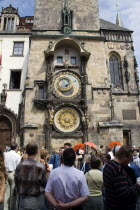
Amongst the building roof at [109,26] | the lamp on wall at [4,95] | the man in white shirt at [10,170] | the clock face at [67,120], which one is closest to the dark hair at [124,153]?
the man in white shirt at [10,170]

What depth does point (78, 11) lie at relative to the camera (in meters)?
19.9

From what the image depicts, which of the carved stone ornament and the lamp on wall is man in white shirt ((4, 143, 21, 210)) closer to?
the lamp on wall

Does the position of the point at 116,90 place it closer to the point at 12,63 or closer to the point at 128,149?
the point at 12,63

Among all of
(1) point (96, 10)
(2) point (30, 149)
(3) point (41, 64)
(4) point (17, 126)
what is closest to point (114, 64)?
(1) point (96, 10)

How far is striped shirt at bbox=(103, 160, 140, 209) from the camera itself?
2.54 m

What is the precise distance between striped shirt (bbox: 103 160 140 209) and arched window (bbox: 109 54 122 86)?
55.8ft

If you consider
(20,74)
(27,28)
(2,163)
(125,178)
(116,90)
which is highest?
(27,28)

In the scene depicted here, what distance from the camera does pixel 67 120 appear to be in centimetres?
1493

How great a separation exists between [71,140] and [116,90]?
6931 millimetres

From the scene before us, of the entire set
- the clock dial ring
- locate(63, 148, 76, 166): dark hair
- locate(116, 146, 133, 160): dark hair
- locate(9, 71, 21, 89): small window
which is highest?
locate(9, 71, 21, 89): small window

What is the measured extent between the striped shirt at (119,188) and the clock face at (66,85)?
1296 cm

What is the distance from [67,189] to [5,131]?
14.9 m

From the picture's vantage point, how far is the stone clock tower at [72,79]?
576 inches

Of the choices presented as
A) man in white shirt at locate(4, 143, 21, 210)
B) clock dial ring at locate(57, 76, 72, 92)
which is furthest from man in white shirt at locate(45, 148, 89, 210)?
clock dial ring at locate(57, 76, 72, 92)
